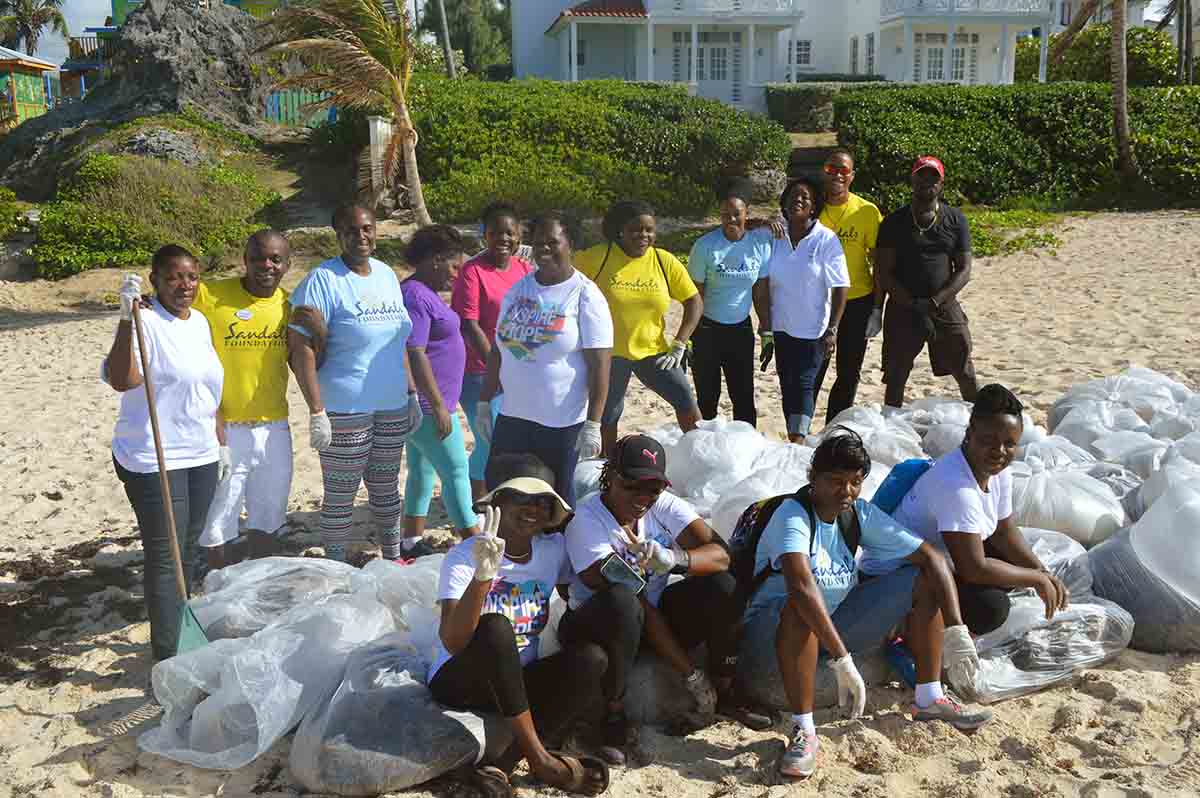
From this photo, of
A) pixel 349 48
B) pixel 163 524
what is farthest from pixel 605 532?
pixel 349 48

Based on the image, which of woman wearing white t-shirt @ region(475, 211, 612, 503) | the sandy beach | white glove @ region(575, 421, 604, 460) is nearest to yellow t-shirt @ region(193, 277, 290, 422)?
woman wearing white t-shirt @ region(475, 211, 612, 503)

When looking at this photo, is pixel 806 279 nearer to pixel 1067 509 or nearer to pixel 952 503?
pixel 1067 509

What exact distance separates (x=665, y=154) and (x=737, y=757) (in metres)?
12.8

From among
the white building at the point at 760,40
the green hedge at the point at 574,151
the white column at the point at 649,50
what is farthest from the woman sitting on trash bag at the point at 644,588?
the white column at the point at 649,50

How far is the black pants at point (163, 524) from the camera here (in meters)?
3.43

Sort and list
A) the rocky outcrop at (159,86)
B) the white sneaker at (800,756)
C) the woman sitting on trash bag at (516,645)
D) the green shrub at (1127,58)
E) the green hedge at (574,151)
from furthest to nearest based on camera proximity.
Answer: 1. the green shrub at (1127,58)
2. the rocky outcrop at (159,86)
3. the green hedge at (574,151)
4. the white sneaker at (800,756)
5. the woman sitting on trash bag at (516,645)

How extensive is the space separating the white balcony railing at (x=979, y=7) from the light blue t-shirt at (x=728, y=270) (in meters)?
21.1

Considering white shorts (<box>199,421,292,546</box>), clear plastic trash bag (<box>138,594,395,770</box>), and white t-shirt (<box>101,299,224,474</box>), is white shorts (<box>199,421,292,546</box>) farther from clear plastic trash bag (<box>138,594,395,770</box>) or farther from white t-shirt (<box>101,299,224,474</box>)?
clear plastic trash bag (<box>138,594,395,770</box>)

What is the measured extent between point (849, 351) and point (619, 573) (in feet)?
9.58

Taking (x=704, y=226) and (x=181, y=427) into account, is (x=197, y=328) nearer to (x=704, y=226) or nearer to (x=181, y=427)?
(x=181, y=427)

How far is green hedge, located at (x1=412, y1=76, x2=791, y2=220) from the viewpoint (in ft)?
46.2

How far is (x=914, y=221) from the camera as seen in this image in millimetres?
5312

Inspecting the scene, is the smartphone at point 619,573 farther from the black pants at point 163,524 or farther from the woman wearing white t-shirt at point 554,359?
the black pants at point 163,524

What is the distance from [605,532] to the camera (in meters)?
3.02
